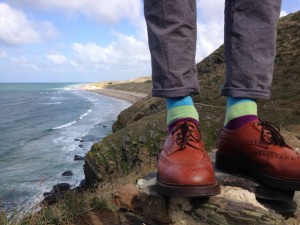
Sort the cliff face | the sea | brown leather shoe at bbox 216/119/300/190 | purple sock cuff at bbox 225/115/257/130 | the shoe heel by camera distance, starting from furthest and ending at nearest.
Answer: the sea → the cliff face → the shoe heel → purple sock cuff at bbox 225/115/257/130 → brown leather shoe at bbox 216/119/300/190

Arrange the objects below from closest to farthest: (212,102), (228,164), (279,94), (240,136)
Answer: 1. (240,136)
2. (228,164)
3. (279,94)
4. (212,102)

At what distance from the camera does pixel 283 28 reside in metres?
15.9

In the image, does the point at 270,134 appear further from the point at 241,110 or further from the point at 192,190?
the point at 192,190

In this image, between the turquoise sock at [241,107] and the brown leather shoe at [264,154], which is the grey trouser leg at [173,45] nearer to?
the turquoise sock at [241,107]

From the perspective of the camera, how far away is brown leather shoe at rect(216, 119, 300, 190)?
207 cm

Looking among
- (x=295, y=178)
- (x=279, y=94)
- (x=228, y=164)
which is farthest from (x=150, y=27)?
(x=279, y=94)

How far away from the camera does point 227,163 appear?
244 centimetres

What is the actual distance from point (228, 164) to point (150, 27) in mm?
1014

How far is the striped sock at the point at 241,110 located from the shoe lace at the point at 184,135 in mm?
252

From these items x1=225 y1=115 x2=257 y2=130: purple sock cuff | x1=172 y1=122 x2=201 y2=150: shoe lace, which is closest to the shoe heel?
x1=225 y1=115 x2=257 y2=130: purple sock cuff

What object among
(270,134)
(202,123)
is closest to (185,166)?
(270,134)

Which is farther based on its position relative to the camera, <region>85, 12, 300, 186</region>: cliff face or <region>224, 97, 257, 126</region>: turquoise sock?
<region>85, 12, 300, 186</region>: cliff face

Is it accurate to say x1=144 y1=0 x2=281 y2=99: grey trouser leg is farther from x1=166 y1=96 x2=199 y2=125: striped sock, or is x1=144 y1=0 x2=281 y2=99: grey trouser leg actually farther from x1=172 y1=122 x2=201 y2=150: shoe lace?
x1=172 y1=122 x2=201 y2=150: shoe lace

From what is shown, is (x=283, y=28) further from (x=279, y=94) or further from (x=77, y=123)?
(x=77, y=123)
